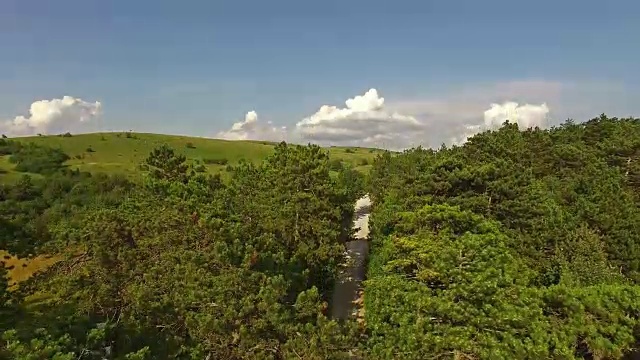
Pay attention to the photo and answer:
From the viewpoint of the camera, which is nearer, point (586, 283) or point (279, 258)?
point (279, 258)

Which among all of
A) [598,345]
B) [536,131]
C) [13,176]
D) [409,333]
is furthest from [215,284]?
[13,176]

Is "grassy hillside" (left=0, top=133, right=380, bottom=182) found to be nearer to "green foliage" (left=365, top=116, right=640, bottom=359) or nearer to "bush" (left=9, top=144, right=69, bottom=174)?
"bush" (left=9, top=144, right=69, bottom=174)

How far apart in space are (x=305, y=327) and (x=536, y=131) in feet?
150

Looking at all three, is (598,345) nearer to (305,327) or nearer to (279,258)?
(305,327)

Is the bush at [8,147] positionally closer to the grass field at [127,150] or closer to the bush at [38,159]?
the bush at [38,159]

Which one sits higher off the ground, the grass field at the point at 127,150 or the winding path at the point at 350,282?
the grass field at the point at 127,150

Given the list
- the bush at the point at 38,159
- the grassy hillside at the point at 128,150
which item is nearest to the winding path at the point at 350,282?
the grassy hillside at the point at 128,150

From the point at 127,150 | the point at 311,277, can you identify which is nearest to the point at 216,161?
the point at 127,150

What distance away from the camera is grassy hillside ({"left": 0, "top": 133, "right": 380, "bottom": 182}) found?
3700 inches

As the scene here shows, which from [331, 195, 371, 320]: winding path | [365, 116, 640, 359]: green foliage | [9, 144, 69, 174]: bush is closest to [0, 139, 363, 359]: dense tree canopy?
[365, 116, 640, 359]: green foliage

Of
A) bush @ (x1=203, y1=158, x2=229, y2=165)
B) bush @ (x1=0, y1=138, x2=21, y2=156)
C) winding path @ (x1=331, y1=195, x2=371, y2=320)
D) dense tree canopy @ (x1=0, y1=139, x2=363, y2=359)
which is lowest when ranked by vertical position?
winding path @ (x1=331, y1=195, x2=371, y2=320)

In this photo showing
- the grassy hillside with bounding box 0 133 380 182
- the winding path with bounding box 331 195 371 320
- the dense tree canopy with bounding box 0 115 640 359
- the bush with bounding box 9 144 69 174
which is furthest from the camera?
the grassy hillside with bounding box 0 133 380 182

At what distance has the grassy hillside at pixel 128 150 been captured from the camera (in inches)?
3700

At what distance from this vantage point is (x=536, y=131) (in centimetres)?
5422
